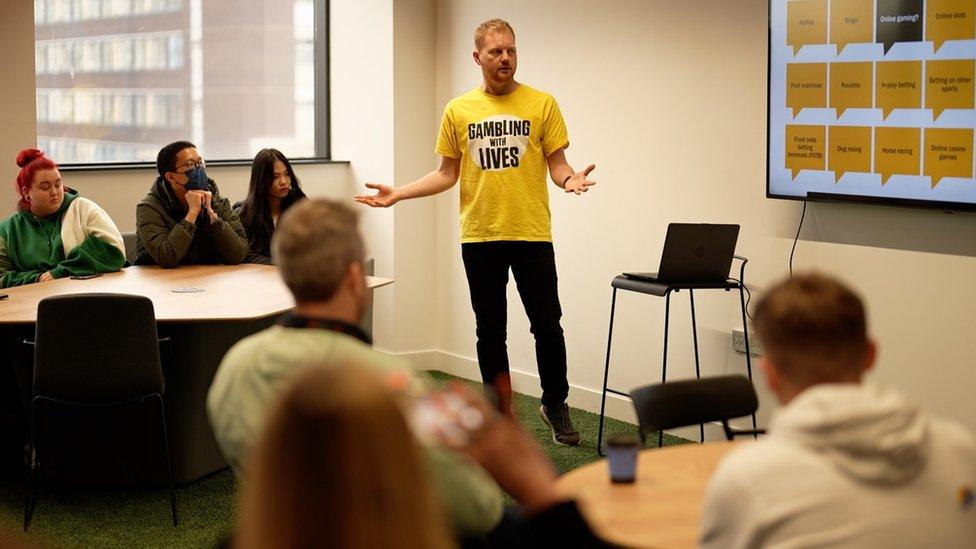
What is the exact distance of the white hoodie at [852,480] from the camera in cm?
180

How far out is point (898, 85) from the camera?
4582mm

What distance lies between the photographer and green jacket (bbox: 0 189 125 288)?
17.9 feet

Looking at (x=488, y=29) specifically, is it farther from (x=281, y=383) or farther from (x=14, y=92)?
(x=281, y=383)

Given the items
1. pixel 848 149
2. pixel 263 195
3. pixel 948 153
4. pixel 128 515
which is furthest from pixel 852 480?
pixel 263 195

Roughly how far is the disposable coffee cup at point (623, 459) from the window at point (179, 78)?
198 inches

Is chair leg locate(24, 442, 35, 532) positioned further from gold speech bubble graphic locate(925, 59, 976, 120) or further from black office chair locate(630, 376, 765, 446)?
gold speech bubble graphic locate(925, 59, 976, 120)

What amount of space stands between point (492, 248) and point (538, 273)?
233 millimetres

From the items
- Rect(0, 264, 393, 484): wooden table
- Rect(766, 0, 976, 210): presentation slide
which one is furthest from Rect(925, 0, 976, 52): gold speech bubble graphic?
Rect(0, 264, 393, 484): wooden table

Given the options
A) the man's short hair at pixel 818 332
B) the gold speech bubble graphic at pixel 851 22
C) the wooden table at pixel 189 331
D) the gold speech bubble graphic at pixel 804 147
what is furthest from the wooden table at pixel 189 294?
the man's short hair at pixel 818 332

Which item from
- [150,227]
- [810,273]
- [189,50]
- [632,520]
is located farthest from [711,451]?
[189,50]

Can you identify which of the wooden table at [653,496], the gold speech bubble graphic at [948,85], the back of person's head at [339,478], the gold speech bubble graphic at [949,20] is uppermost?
the gold speech bubble graphic at [949,20]

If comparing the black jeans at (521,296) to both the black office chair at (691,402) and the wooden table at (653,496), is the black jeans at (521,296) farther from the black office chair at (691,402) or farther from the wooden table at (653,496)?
the wooden table at (653,496)

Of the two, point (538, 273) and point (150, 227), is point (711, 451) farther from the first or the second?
point (150, 227)

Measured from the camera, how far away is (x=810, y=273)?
2125mm
